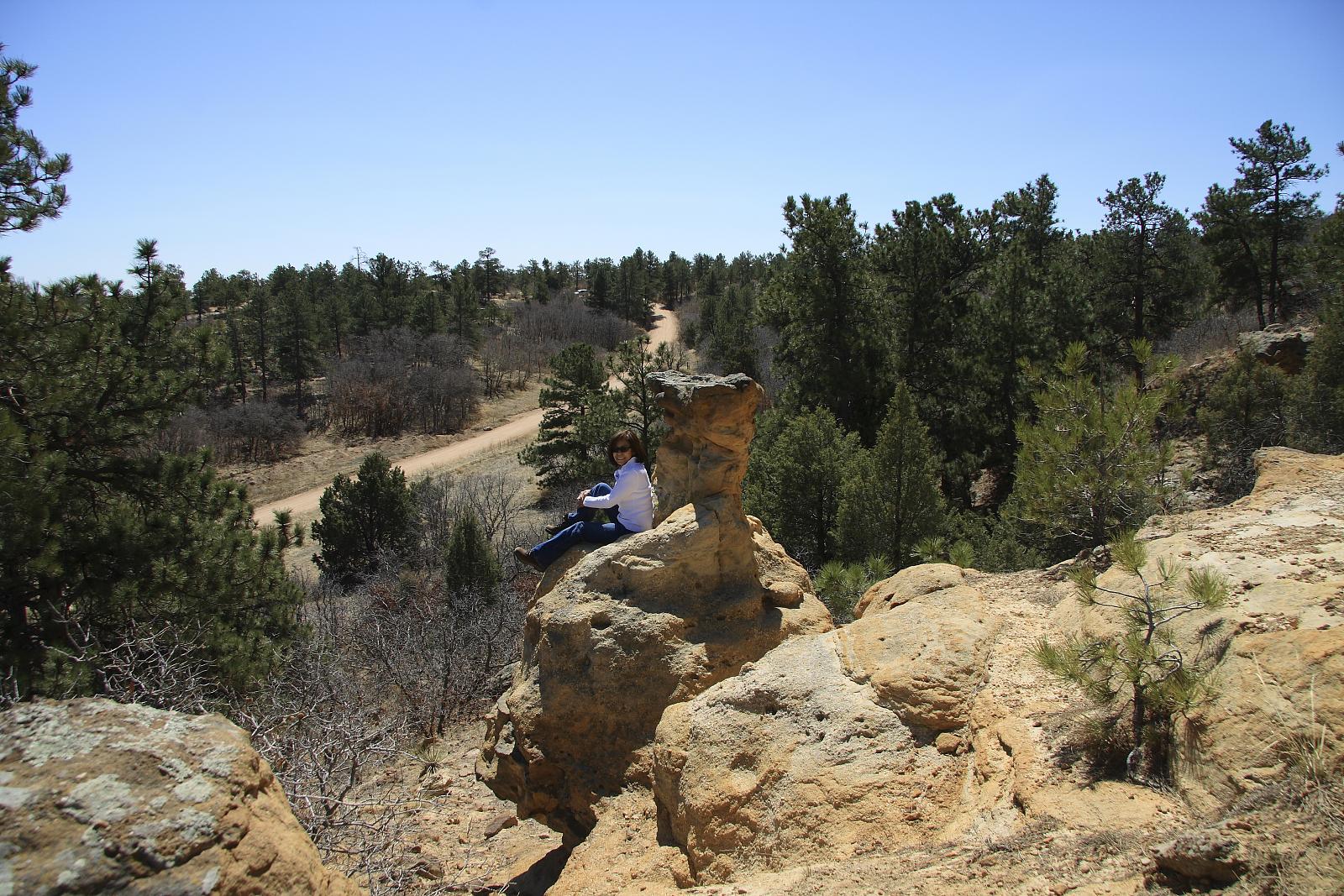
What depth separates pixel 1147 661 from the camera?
3822 millimetres

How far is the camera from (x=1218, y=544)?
5.05 m

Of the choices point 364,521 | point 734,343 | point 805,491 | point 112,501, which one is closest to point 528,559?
point 112,501

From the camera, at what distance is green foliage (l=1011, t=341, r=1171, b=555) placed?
6680 millimetres

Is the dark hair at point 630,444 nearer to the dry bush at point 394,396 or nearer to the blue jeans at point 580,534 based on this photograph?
the blue jeans at point 580,534

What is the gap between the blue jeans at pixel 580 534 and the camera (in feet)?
22.2

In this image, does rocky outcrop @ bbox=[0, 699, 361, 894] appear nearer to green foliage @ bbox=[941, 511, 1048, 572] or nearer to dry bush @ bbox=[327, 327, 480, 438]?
green foliage @ bbox=[941, 511, 1048, 572]

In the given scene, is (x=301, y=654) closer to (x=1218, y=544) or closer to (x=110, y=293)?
(x=110, y=293)

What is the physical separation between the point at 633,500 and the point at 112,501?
6313mm

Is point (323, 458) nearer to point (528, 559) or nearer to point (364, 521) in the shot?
point (364, 521)

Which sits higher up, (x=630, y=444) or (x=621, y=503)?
(x=630, y=444)

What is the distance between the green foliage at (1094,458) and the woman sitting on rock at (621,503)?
11.4ft

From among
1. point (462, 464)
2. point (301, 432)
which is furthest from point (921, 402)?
point (301, 432)

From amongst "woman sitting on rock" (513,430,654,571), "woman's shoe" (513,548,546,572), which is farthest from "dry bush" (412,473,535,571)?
"woman sitting on rock" (513,430,654,571)

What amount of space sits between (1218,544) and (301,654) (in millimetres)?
11796
